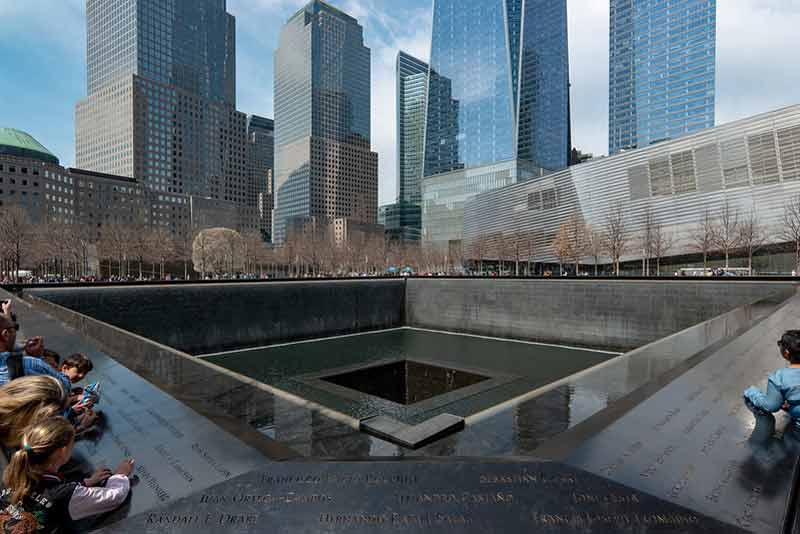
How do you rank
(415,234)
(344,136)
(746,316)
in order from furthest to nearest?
(344,136) → (415,234) → (746,316)

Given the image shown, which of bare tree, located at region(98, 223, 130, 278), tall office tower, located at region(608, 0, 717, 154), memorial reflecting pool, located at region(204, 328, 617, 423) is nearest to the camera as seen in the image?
memorial reflecting pool, located at region(204, 328, 617, 423)

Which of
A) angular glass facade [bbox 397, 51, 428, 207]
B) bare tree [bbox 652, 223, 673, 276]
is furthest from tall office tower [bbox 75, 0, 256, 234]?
bare tree [bbox 652, 223, 673, 276]

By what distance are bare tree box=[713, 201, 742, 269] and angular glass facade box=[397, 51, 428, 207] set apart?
129 m

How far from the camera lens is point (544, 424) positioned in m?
4.47

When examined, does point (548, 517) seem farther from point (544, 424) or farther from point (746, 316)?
point (746, 316)

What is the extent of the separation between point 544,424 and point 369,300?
870 inches

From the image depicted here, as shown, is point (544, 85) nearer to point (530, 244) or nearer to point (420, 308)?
point (530, 244)

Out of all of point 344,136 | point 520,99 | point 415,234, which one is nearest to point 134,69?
point 344,136

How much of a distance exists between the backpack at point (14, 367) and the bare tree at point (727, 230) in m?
48.0

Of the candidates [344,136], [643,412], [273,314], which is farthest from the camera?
[344,136]

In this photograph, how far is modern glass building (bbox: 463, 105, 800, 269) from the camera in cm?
4006

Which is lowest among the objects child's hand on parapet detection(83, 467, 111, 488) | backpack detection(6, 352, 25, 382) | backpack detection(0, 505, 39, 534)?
child's hand on parapet detection(83, 467, 111, 488)

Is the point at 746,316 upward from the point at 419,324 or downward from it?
upward

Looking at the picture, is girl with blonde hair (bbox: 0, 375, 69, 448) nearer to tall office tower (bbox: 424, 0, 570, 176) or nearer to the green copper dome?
tall office tower (bbox: 424, 0, 570, 176)
